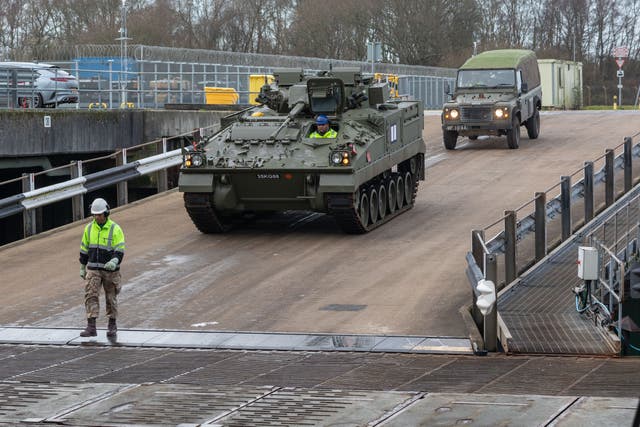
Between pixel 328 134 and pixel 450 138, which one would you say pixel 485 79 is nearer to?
pixel 450 138

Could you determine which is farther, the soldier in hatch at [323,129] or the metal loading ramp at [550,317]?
the soldier in hatch at [323,129]

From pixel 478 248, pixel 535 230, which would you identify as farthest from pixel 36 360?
pixel 535 230

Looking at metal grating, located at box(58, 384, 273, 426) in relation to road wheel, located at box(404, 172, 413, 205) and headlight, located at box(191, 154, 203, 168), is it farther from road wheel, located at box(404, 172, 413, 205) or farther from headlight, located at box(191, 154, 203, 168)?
road wheel, located at box(404, 172, 413, 205)

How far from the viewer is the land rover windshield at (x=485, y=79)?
107 feet

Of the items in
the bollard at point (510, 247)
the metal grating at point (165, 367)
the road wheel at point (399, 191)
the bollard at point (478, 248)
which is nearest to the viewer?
the metal grating at point (165, 367)

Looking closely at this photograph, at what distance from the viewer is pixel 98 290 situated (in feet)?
49.6

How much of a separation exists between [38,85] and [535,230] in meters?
16.0

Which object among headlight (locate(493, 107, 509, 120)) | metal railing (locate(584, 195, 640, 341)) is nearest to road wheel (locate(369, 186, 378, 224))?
metal railing (locate(584, 195, 640, 341))

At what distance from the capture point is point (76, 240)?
862 inches

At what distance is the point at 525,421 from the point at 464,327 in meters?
4.48

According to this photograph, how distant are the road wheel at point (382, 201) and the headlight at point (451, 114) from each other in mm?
9306

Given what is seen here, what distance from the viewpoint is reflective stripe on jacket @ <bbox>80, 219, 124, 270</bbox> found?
49.8 feet

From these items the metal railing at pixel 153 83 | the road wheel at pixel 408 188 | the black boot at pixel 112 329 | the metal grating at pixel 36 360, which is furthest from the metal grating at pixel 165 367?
the metal railing at pixel 153 83

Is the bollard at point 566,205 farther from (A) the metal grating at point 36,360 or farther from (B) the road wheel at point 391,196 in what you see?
(A) the metal grating at point 36,360
